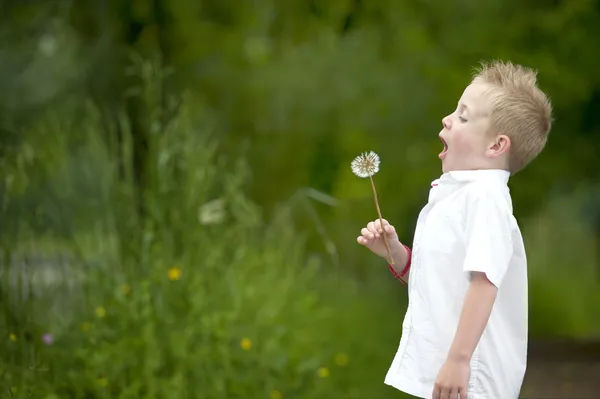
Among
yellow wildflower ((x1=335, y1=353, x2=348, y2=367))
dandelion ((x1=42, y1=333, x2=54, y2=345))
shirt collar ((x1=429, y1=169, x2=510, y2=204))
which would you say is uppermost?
shirt collar ((x1=429, y1=169, x2=510, y2=204))

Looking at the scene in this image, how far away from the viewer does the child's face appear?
8.21 ft

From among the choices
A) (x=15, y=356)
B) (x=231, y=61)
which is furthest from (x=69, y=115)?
(x=15, y=356)

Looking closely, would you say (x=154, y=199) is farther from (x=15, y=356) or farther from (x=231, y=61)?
(x=231, y=61)

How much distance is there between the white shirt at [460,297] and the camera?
95.9 inches

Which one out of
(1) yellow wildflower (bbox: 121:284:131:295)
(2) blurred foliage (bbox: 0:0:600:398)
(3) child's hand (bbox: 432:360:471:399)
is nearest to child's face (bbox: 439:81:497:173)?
(3) child's hand (bbox: 432:360:471:399)

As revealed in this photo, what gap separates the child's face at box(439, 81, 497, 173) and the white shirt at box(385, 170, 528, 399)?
0.13 ft

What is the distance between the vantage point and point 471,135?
2512 mm

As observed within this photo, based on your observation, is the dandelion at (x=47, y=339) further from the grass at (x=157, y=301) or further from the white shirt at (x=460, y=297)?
the white shirt at (x=460, y=297)

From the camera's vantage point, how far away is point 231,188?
4824mm

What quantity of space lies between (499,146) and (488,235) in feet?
0.85

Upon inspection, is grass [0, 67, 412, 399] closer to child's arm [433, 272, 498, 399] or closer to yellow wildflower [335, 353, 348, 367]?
yellow wildflower [335, 353, 348, 367]

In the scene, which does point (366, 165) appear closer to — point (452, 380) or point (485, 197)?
point (485, 197)

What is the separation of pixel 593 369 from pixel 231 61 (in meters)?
3.12

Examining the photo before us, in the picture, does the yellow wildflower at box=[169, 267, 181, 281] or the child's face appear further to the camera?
the yellow wildflower at box=[169, 267, 181, 281]
